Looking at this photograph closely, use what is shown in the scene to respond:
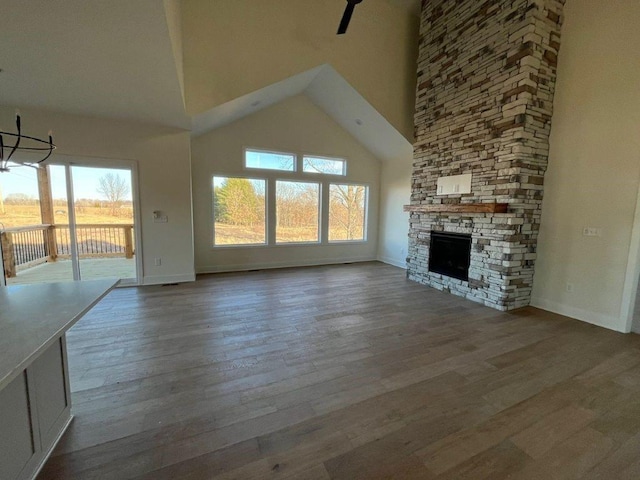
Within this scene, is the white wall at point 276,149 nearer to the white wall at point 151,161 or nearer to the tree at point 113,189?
the white wall at point 151,161

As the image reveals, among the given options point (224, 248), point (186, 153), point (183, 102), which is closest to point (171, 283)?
point (224, 248)

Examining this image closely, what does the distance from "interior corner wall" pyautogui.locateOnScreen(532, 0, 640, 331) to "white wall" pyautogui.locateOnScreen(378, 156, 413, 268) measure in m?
2.88

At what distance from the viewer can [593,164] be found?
3.48m

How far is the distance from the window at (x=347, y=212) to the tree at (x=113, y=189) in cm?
425

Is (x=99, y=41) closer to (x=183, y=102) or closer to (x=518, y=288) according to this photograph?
(x=183, y=102)

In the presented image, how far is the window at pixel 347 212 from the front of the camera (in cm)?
701

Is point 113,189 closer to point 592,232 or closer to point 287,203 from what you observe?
point 287,203

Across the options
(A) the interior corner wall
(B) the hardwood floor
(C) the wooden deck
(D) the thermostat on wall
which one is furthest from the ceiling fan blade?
A: (C) the wooden deck

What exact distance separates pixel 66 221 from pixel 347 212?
5567 mm

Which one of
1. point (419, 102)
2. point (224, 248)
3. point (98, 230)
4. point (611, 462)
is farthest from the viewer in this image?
point (224, 248)

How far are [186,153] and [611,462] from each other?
231 inches

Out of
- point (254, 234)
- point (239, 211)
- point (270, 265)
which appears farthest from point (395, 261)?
point (239, 211)

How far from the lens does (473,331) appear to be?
324 centimetres

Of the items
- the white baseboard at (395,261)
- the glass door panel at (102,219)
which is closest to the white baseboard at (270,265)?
the white baseboard at (395,261)
